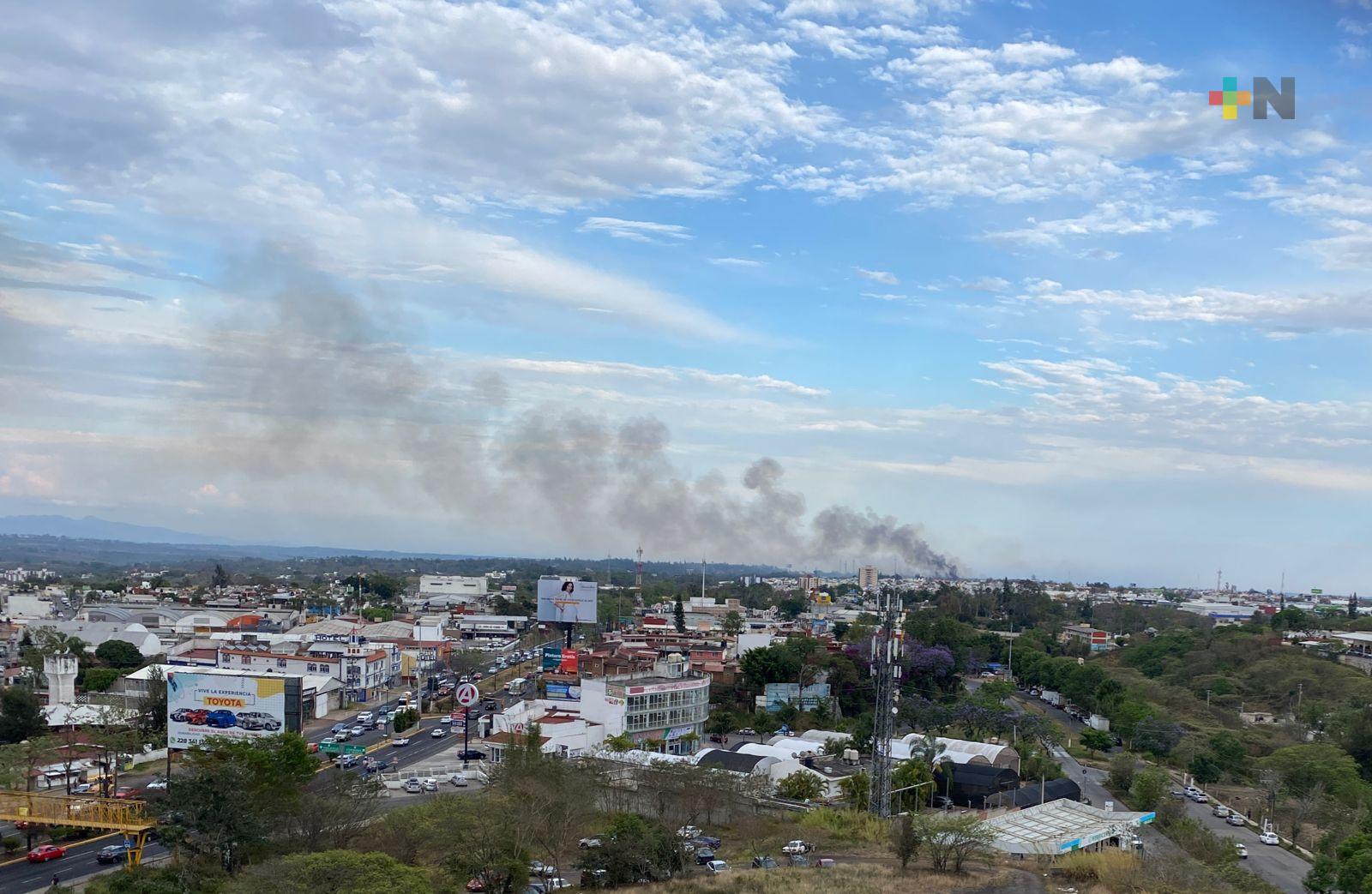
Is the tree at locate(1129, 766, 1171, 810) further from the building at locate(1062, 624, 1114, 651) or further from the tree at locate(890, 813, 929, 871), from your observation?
the building at locate(1062, 624, 1114, 651)

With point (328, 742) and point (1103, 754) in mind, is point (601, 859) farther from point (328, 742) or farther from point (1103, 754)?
point (1103, 754)

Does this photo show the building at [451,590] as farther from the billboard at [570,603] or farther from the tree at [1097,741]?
the tree at [1097,741]

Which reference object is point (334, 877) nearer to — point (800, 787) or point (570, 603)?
point (800, 787)

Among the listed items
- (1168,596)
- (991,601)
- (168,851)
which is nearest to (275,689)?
(168,851)

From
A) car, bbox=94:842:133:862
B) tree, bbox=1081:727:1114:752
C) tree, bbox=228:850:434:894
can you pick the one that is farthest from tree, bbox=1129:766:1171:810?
car, bbox=94:842:133:862

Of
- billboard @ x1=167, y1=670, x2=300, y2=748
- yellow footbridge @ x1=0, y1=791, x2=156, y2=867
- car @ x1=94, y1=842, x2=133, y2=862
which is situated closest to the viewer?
car @ x1=94, y1=842, x2=133, y2=862

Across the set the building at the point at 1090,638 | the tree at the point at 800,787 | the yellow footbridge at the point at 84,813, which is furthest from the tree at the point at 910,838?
the building at the point at 1090,638
